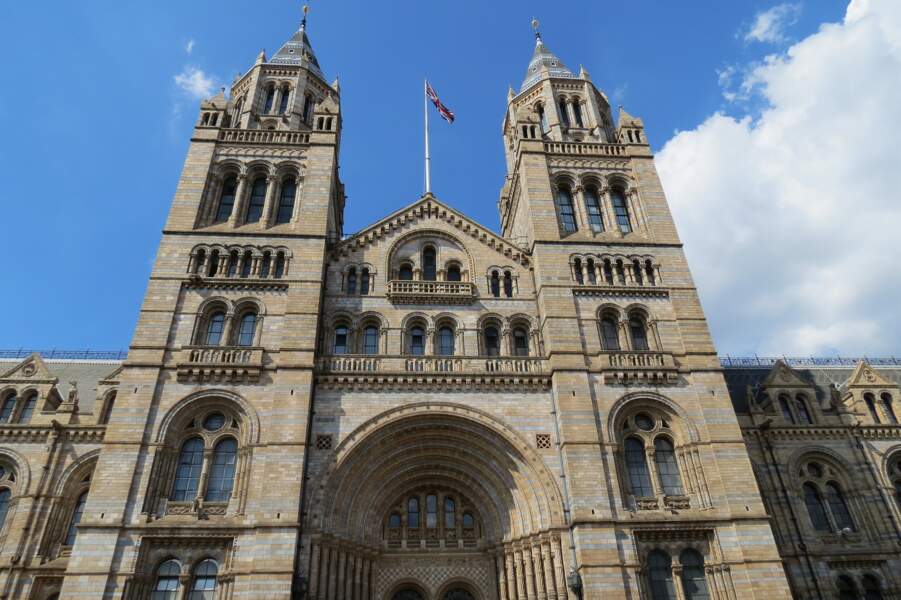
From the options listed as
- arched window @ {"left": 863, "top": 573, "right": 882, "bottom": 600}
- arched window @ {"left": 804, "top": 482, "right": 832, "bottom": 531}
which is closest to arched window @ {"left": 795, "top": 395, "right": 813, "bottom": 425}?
arched window @ {"left": 804, "top": 482, "right": 832, "bottom": 531}

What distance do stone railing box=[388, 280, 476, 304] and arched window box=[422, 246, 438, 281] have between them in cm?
121

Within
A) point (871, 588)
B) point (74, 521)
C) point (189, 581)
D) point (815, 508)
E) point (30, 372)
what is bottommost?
point (871, 588)

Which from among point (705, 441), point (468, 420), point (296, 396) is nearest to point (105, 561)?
point (296, 396)

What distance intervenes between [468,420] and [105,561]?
519 inches

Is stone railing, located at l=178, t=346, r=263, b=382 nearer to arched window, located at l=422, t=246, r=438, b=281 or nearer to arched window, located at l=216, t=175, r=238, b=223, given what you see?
arched window, located at l=216, t=175, r=238, b=223

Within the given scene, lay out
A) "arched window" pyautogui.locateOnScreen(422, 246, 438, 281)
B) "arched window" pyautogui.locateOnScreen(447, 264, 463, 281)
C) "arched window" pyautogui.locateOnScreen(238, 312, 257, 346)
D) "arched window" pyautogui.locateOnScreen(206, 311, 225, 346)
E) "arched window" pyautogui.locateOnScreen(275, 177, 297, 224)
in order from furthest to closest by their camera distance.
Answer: "arched window" pyautogui.locateOnScreen(275, 177, 297, 224) → "arched window" pyautogui.locateOnScreen(447, 264, 463, 281) → "arched window" pyautogui.locateOnScreen(422, 246, 438, 281) → "arched window" pyautogui.locateOnScreen(238, 312, 257, 346) → "arched window" pyautogui.locateOnScreen(206, 311, 225, 346)

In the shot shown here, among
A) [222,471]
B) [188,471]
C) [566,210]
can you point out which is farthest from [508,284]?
[188,471]

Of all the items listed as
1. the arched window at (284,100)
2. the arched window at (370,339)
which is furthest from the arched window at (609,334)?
the arched window at (284,100)

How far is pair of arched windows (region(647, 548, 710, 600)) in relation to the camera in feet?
68.5

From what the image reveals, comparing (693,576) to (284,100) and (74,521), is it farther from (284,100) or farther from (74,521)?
(284,100)

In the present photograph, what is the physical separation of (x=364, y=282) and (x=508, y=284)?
680 centimetres

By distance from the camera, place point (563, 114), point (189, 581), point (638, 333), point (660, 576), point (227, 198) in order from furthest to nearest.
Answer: point (563, 114), point (227, 198), point (638, 333), point (660, 576), point (189, 581)

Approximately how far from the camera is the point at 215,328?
25.1 m

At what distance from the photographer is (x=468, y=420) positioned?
77.0 ft
